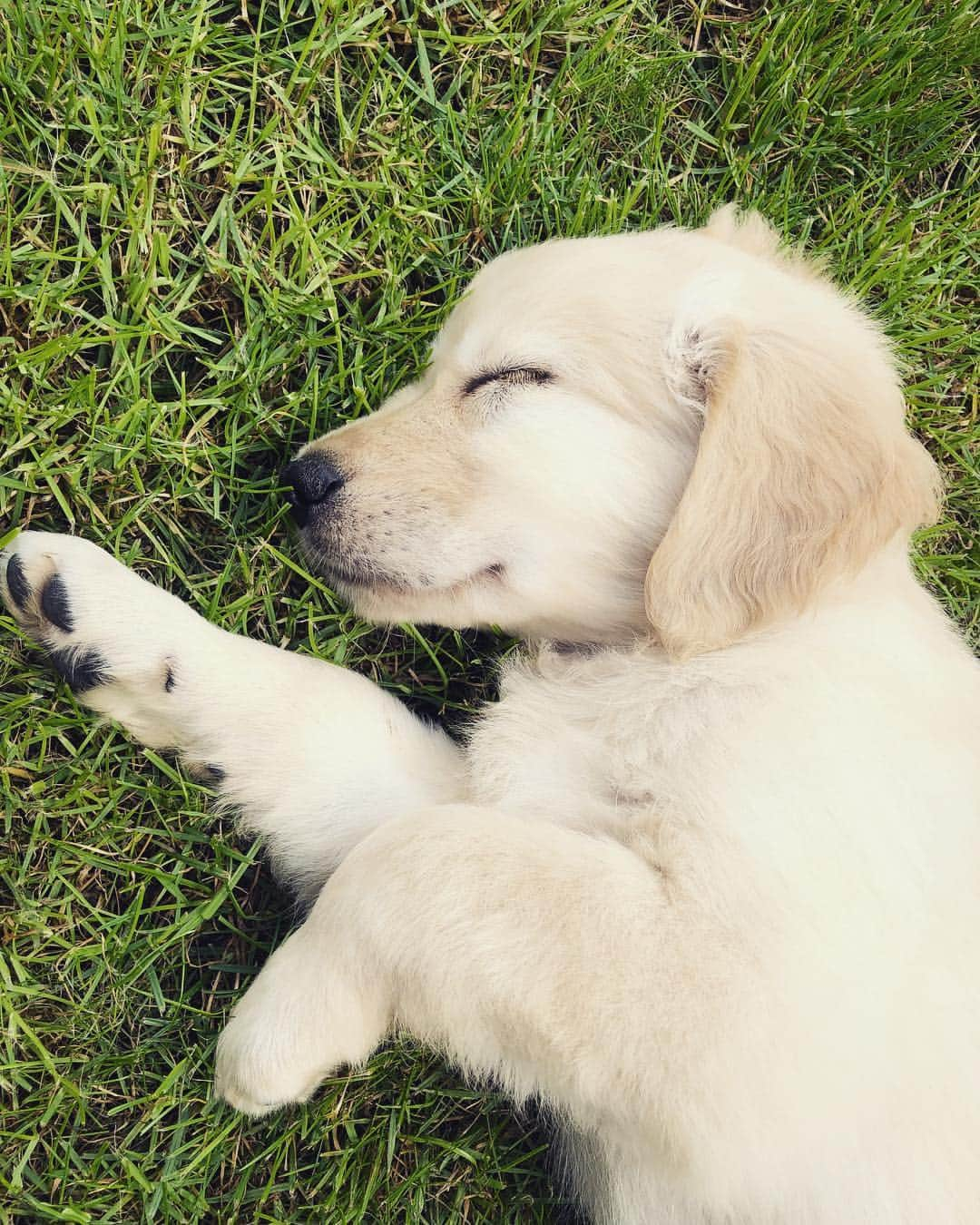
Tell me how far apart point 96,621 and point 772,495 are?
155cm

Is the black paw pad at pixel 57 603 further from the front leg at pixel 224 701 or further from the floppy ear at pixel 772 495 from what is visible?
the floppy ear at pixel 772 495

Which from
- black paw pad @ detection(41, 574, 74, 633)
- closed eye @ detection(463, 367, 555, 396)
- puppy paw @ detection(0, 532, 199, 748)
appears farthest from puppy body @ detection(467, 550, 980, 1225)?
black paw pad @ detection(41, 574, 74, 633)

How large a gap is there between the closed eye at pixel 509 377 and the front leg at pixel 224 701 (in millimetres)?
793

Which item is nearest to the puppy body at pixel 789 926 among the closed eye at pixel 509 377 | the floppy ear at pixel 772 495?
the floppy ear at pixel 772 495

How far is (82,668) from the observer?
246cm

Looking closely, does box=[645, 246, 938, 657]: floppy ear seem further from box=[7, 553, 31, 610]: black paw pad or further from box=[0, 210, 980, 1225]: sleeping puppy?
box=[7, 553, 31, 610]: black paw pad

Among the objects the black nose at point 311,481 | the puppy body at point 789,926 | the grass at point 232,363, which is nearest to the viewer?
the puppy body at point 789,926

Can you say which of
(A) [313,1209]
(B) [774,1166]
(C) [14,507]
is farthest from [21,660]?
(B) [774,1166]

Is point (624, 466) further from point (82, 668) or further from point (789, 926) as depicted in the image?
point (82, 668)

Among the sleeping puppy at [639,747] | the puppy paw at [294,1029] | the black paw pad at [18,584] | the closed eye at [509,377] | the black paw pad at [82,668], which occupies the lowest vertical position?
the puppy paw at [294,1029]

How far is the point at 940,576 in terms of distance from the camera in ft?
11.3

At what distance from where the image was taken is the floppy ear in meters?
2.21

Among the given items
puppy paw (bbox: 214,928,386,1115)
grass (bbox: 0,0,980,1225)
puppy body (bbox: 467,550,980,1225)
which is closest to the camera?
puppy body (bbox: 467,550,980,1225)

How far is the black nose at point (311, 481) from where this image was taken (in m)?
2.39
